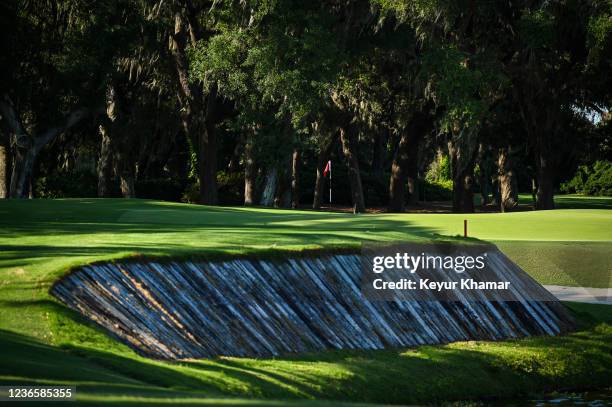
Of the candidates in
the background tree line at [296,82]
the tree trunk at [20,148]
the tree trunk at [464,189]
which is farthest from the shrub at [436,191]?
the tree trunk at [20,148]

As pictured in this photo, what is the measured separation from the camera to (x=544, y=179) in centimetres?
3850

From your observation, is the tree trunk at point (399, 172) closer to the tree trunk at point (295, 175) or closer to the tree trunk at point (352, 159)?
the tree trunk at point (352, 159)

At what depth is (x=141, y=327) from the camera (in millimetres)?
12219

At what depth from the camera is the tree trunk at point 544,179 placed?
3800 cm

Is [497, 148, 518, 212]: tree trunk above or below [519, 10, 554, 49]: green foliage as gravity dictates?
below

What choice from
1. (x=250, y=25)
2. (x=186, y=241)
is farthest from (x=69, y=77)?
(x=186, y=241)

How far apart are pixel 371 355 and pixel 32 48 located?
94.1ft

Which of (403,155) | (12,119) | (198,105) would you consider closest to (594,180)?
(403,155)

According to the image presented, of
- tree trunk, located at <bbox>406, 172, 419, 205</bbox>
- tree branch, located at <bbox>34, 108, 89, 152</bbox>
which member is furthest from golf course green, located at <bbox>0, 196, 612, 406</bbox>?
tree trunk, located at <bbox>406, 172, 419, 205</bbox>

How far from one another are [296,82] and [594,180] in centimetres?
5207

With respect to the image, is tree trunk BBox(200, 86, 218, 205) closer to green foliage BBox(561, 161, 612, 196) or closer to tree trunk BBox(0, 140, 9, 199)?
tree trunk BBox(0, 140, 9, 199)

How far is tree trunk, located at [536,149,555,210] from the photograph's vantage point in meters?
38.0

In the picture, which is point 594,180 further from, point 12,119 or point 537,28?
point 12,119

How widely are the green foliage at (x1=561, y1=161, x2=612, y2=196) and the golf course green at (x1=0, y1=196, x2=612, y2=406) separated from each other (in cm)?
5363
